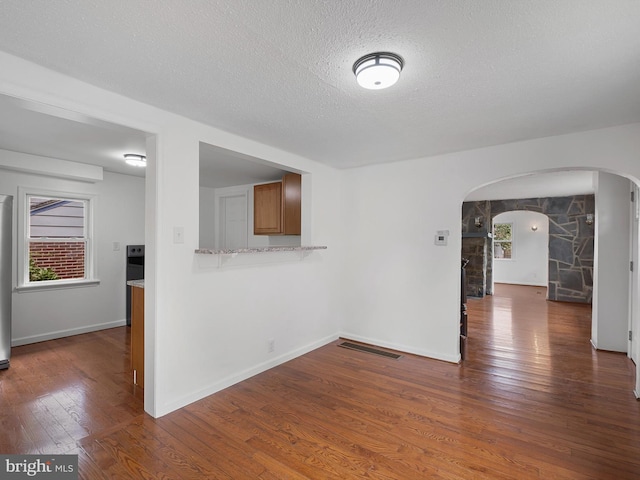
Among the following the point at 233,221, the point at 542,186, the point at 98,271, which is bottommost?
the point at 98,271

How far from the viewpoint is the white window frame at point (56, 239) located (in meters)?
4.06

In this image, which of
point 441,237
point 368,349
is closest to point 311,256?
point 368,349

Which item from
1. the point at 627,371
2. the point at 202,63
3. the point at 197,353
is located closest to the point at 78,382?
the point at 197,353

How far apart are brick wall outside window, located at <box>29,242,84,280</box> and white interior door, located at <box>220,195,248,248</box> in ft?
7.58

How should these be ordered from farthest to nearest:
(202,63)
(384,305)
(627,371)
→ 1. (384,305)
2. (627,371)
3. (202,63)

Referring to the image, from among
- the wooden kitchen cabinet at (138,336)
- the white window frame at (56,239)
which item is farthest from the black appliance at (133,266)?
the wooden kitchen cabinet at (138,336)

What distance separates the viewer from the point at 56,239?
439cm

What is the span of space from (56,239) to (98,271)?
2.21 feet

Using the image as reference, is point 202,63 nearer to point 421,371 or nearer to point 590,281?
point 421,371

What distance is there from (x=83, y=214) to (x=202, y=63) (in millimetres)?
4029

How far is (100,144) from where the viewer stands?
136 inches

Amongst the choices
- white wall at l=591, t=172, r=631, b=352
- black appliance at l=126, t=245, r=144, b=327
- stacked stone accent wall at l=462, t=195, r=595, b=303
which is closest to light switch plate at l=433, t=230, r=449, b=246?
white wall at l=591, t=172, r=631, b=352

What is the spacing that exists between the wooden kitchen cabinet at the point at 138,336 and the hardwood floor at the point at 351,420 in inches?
6.9

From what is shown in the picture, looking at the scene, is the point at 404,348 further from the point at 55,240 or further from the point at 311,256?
the point at 55,240
